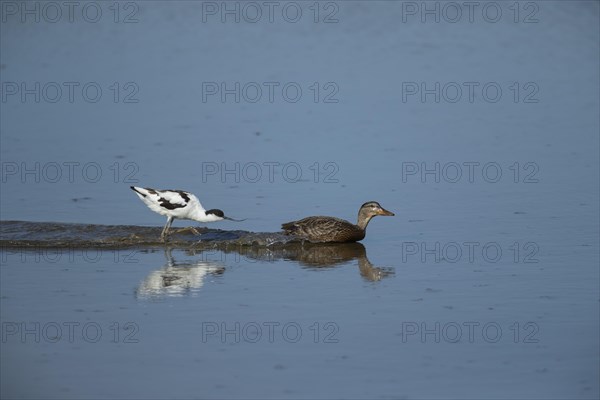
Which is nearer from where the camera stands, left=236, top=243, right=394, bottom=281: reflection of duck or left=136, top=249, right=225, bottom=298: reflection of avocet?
left=136, top=249, right=225, bottom=298: reflection of avocet


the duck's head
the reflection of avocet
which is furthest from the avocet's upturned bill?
the duck's head

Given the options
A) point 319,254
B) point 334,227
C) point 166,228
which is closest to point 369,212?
point 334,227

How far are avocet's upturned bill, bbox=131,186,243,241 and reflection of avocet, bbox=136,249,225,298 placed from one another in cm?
83

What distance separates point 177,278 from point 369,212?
3.34 m

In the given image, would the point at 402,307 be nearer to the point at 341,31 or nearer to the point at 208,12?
the point at 341,31

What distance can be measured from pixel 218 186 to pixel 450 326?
6612 millimetres

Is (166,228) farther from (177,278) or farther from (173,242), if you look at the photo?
(177,278)

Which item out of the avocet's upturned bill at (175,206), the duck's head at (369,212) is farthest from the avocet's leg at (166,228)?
the duck's head at (369,212)

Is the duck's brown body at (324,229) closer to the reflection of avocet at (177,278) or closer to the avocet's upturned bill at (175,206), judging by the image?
the avocet's upturned bill at (175,206)

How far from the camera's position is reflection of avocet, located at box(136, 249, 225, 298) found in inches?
512

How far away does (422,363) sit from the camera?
10688 mm

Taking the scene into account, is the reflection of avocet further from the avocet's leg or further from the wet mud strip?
the avocet's leg

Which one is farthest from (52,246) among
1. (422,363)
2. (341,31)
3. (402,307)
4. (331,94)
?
(341,31)

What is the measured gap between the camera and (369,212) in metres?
15.9
